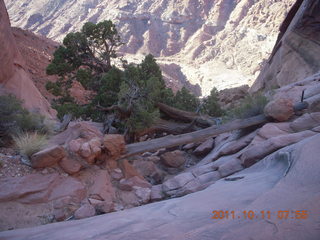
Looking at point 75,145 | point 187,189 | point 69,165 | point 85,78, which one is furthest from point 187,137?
point 85,78

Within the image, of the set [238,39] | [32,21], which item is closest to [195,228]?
[238,39]

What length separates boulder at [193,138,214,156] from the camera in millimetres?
9938

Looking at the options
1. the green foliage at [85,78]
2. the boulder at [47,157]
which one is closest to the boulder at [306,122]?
the boulder at [47,157]

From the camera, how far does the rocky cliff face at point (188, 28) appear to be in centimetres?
4619

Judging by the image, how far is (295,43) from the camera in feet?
50.2

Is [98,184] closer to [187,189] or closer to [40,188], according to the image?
[40,188]

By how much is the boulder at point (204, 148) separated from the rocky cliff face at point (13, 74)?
9.21m

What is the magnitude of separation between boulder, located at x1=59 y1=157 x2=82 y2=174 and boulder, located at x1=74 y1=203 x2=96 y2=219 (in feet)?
3.75

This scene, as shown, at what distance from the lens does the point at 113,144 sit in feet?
23.3

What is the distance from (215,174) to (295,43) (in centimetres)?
1170

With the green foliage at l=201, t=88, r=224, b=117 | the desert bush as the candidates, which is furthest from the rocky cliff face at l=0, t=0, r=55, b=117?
the green foliage at l=201, t=88, r=224, b=117

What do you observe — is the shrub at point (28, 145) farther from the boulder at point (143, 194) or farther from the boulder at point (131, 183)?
the boulder at point (143, 194)

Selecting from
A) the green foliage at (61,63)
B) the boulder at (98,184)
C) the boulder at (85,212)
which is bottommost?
the boulder at (85,212)
